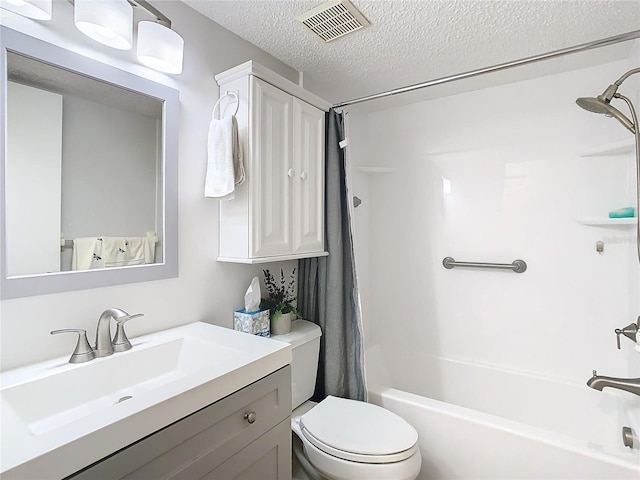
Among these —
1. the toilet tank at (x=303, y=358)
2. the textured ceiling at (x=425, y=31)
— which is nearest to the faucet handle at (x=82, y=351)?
the toilet tank at (x=303, y=358)

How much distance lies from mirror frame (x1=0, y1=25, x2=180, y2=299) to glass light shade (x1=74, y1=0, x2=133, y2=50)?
88mm

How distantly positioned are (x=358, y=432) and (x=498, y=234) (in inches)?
60.4

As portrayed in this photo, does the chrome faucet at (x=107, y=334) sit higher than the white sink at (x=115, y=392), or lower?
higher

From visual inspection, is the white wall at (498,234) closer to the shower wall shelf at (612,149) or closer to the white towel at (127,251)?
the shower wall shelf at (612,149)

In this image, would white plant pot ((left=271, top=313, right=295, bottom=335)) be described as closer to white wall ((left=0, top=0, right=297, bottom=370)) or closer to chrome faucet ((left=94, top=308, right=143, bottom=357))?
white wall ((left=0, top=0, right=297, bottom=370))

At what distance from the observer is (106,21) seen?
1012mm

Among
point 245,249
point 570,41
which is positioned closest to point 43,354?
point 245,249

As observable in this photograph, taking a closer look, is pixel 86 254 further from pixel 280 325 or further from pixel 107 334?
pixel 280 325

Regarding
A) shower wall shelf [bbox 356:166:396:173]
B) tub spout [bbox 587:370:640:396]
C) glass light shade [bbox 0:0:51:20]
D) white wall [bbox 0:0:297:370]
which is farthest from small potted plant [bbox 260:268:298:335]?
tub spout [bbox 587:370:640:396]

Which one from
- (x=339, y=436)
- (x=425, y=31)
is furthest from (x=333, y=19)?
(x=339, y=436)

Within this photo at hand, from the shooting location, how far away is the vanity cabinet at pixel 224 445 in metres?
0.72

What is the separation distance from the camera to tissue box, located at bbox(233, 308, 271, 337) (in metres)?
1.51

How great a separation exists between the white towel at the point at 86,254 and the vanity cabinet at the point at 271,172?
1.59 feet

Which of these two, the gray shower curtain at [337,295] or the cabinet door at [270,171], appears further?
the gray shower curtain at [337,295]
